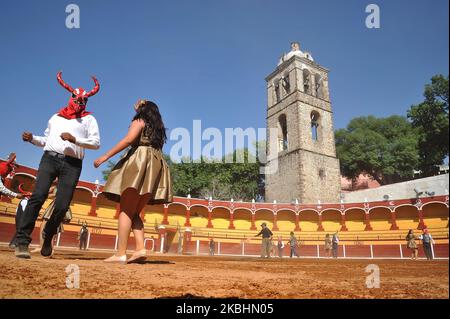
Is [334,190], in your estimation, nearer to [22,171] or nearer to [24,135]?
[22,171]

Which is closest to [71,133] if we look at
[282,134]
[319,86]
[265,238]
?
[265,238]

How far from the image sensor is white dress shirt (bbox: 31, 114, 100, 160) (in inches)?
147

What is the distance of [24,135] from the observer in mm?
3723

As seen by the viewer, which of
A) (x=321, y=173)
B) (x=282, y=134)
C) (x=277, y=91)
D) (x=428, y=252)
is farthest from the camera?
(x=277, y=91)

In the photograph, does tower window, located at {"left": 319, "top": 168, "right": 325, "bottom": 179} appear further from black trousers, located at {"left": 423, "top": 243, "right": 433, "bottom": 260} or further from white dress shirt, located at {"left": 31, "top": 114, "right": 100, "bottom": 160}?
white dress shirt, located at {"left": 31, "top": 114, "right": 100, "bottom": 160}

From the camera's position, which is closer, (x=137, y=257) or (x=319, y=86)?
(x=137, y=257)

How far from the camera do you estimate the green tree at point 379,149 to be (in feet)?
131

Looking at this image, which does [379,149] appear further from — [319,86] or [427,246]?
[427,246]

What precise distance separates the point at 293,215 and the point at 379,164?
16.1 meters

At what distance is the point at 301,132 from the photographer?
36.2 m

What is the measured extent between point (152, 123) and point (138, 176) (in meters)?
0.77

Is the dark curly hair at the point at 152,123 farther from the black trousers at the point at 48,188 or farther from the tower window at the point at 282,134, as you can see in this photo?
the tower window at the point at 282,134

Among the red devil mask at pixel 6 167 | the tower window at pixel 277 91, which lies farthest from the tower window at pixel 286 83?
the red devil mask at pixel 6 167
